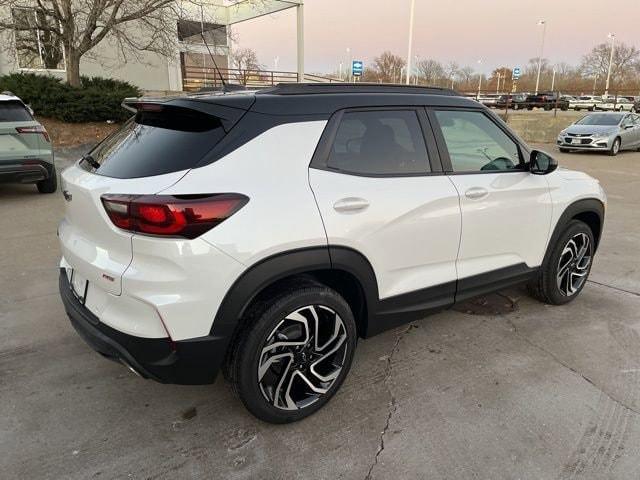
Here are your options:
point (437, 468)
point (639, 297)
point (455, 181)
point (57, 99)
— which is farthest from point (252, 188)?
point (57, 99)

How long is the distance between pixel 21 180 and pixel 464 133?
716 centimetres

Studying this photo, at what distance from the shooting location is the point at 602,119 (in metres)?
17.3

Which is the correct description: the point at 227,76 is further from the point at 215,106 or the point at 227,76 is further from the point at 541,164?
the point at 215,106

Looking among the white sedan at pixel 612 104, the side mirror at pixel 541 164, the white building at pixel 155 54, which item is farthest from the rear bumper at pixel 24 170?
the white sedan at pixel 612 104

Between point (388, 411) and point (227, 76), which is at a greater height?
point (227, 76)

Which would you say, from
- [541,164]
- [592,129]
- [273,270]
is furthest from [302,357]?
[592,129]

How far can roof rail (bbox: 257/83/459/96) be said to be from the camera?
2630 millimetres

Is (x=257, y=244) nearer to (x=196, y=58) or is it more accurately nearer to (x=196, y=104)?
(x=196, y=104)

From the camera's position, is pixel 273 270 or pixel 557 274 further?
pixel 557 274

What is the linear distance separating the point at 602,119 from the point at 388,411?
18.2 meters

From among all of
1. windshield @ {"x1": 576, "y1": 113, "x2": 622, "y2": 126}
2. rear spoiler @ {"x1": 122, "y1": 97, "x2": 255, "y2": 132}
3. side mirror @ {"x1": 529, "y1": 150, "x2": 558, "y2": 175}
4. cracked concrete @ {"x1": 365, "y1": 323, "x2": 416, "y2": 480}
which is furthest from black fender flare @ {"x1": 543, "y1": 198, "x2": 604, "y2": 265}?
windshield @ {"x1": 576, "y1": 113, "x2": 622, "y2": 126}

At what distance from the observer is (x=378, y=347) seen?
11.4 ft

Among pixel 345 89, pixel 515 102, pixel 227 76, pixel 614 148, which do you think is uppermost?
pixel 227 76

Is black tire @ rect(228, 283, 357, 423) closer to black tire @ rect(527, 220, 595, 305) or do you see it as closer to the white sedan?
black tire @ rect(527, 220, 595, 305)
